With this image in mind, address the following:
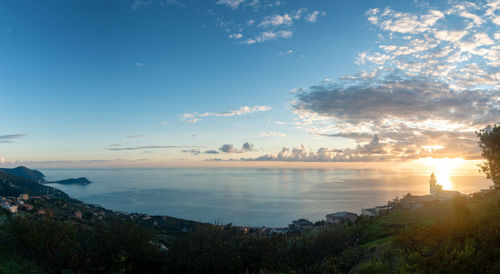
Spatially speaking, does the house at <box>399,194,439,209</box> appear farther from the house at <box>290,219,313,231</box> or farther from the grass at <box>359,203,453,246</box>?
the house at <box>290,219,313,231</box>

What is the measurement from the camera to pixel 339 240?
15.2m

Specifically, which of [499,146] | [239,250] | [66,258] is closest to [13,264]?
[66,258]

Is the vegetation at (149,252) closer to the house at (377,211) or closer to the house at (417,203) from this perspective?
the house at (417,203)

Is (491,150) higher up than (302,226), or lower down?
higher up

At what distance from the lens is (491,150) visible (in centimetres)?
2061

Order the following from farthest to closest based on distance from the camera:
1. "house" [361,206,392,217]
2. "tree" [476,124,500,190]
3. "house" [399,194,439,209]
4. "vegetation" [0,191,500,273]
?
"house" [361,206,392,217] → "house" [399,194,439,209] → "tree" [476,124,500,190] → "vegetation" [0,191,500,273]

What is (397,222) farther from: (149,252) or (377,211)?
(377,211)

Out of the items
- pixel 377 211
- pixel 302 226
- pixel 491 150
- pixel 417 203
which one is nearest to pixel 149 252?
pixel 491 150

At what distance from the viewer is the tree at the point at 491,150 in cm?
2011

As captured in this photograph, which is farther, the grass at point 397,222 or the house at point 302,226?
the house at point 302,226

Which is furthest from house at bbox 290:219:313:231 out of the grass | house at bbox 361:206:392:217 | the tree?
the tree

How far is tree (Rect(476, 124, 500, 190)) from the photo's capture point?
66.0 feet

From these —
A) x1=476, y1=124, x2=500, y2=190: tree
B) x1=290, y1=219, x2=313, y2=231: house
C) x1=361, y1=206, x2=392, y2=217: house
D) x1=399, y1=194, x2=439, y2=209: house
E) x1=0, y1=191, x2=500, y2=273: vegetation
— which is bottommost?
x1=290, y1=219, x2=313, y2=231: house

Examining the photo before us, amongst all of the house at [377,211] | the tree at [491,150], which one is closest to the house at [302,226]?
the house at [377,211]
